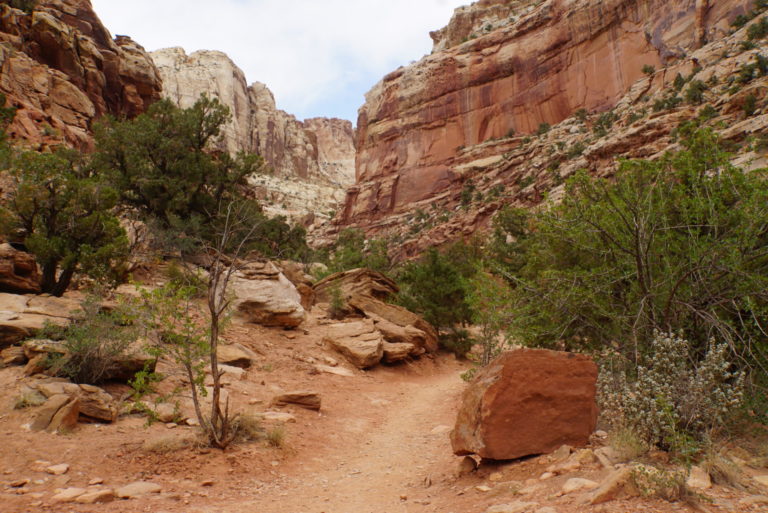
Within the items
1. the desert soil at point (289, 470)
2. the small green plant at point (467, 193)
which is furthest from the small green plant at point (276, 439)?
the small green plant at point (467, 193)

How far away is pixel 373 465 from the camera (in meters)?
6.68

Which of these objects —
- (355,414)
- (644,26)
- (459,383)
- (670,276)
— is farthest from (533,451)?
(644,26)

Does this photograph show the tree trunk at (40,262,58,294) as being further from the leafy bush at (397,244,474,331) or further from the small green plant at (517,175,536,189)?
the small green plant at (517,175,536,189)

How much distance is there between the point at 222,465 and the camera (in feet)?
18.8

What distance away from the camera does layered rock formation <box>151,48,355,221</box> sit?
267ft

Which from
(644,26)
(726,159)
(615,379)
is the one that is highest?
(644,26)

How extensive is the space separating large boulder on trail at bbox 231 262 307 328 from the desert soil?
4.78 meters

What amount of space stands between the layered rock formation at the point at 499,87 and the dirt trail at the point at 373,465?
111 ft

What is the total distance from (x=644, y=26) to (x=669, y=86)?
12.8 m

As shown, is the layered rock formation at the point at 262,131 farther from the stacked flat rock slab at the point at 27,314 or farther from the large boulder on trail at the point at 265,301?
the stacked flat rock slab at the point at 27,314

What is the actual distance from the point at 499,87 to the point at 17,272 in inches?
2380

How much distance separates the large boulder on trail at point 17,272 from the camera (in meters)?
9.18

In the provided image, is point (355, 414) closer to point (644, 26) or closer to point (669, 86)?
point (669, 86)

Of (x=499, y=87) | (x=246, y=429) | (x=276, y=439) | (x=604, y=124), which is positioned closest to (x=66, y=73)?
(x=246, y=429)
